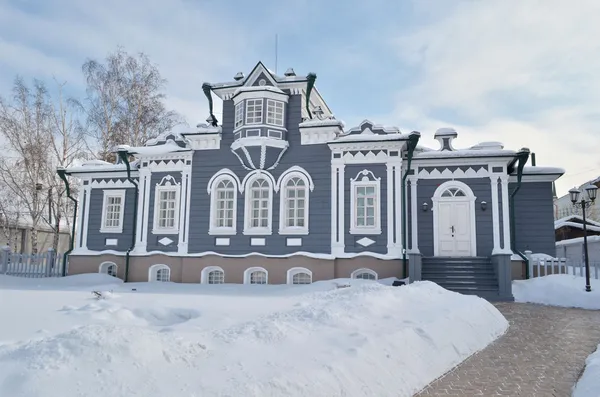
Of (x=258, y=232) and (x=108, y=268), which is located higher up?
(x=258, y=232)

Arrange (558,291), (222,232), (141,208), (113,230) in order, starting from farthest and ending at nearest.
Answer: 1. (113,230)
2. (141,208)
3. (222,232)
4. (558,291)

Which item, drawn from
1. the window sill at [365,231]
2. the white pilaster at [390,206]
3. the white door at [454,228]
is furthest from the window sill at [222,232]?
the white door at [454,228]

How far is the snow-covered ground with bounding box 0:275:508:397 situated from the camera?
144 inches

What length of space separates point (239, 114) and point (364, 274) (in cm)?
670

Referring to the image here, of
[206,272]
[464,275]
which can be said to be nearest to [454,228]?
[464,275]

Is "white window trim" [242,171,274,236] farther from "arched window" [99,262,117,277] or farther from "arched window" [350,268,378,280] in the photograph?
"arched window" [99,262,117,277]

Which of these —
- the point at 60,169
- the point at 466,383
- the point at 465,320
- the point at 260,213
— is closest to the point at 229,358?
the point at 466,383

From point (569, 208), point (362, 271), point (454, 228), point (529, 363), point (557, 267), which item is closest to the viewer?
point (529, 363)

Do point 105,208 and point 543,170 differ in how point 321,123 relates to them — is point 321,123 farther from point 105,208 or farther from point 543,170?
point 105,208

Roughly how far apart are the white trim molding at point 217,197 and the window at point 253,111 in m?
1.89

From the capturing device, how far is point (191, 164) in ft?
51.9

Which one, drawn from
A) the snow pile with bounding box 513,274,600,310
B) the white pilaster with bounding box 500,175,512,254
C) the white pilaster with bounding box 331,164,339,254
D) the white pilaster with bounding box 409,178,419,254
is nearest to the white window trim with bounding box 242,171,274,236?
the white pilaster with bounding box 331,164,339,254

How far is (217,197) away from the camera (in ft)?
→ 50.8

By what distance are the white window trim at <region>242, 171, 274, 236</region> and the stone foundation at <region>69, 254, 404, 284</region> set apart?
32.4 inches
